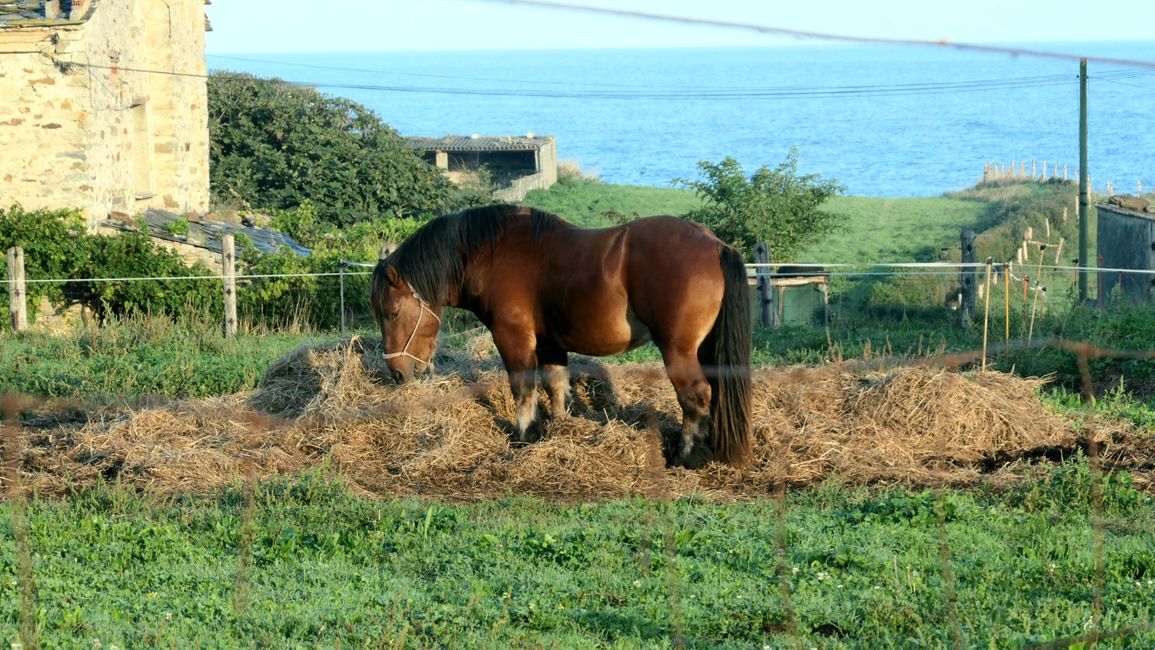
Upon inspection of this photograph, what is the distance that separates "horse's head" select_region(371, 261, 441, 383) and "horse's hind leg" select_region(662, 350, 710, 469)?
1.84 m

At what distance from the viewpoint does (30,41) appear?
16.7 metres

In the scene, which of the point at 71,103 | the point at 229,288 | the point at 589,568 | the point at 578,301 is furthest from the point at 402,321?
the point at 71,103

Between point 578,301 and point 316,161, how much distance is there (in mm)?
21142

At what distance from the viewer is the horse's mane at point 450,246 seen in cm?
890

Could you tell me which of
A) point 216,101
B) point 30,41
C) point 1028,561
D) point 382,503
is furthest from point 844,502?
point 216,101

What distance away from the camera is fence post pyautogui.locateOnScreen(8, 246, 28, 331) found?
15.4m

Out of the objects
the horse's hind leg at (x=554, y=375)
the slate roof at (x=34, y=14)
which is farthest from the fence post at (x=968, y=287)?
the slate roof at (x=34, y=14)

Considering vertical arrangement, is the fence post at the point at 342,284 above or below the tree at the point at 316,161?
below

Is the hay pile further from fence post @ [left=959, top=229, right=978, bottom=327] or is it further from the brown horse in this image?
fence post @ [left=959, top=229, right=978, bottom=327]

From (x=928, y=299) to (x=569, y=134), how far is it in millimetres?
101177

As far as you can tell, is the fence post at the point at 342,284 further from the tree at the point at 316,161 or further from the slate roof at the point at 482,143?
the slate roof at the point at 482,143

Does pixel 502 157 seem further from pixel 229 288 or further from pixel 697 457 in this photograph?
pixel 697 457

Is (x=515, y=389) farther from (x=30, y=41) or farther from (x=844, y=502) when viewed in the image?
(x=30, y=41)

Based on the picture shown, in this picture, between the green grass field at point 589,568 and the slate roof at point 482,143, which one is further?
the slate roof at point 482,143
